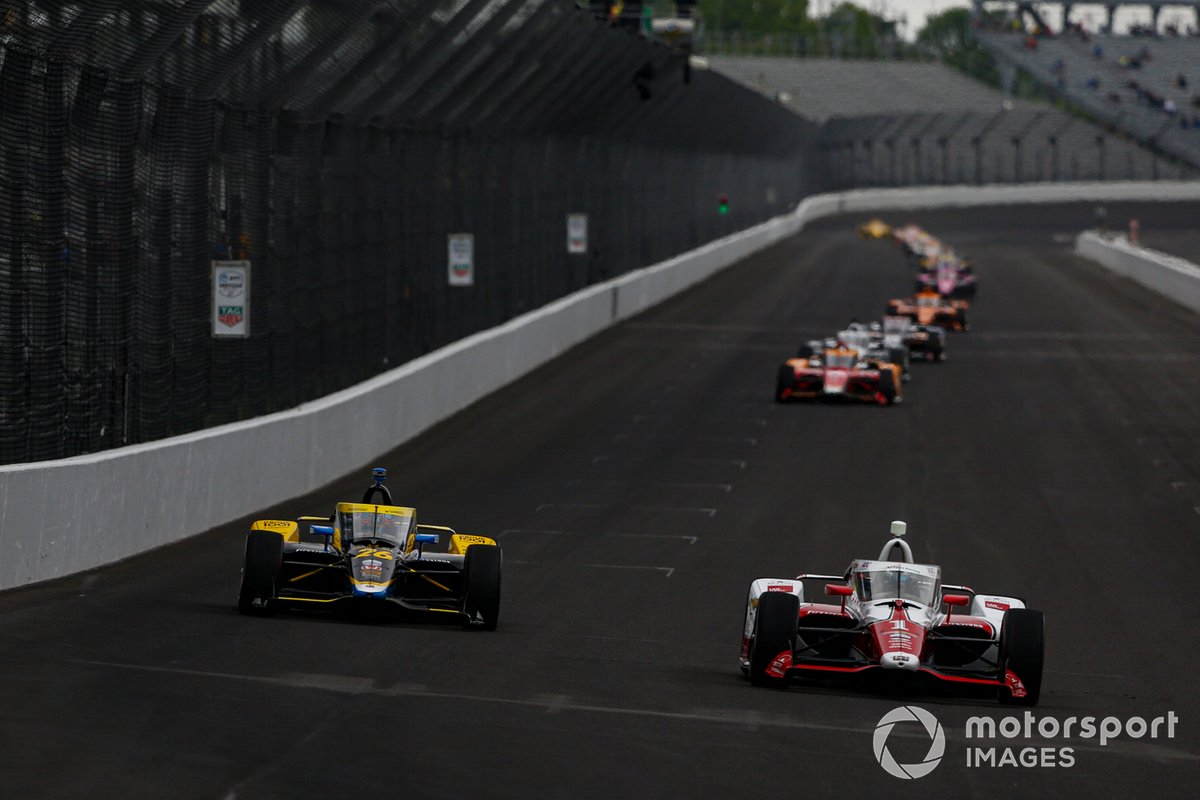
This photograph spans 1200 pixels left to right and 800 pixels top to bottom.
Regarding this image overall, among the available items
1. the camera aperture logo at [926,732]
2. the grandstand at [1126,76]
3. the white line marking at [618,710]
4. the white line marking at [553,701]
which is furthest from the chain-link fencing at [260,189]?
the grandstand at [1126,76]

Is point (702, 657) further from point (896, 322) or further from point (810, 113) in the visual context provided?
point (810, 113)

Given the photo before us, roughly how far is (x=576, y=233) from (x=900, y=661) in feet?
87.4

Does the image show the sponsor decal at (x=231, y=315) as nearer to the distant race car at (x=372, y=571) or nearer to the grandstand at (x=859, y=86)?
the distant race car at (x=372, y=571)

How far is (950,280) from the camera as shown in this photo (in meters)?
52.9

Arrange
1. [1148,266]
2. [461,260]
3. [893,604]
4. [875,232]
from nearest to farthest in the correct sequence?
[893,604] → [461,260] → [1148,266] → [875,232]

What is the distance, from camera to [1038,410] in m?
31.1

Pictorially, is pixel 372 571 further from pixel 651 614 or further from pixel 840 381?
pixel 840 381

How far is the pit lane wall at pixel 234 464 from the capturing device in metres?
14.7

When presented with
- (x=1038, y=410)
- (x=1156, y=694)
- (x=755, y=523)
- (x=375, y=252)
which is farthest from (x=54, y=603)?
(x=1038, y=410)

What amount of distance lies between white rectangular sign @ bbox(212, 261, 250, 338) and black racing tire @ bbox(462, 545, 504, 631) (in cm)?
586

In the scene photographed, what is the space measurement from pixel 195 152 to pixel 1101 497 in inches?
406

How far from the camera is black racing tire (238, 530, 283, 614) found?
1329cm

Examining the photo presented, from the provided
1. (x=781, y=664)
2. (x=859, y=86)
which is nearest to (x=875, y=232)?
(x=859, y=86)

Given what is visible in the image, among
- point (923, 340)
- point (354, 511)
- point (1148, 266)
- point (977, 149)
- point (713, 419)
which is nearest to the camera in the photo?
point (354, 511)
